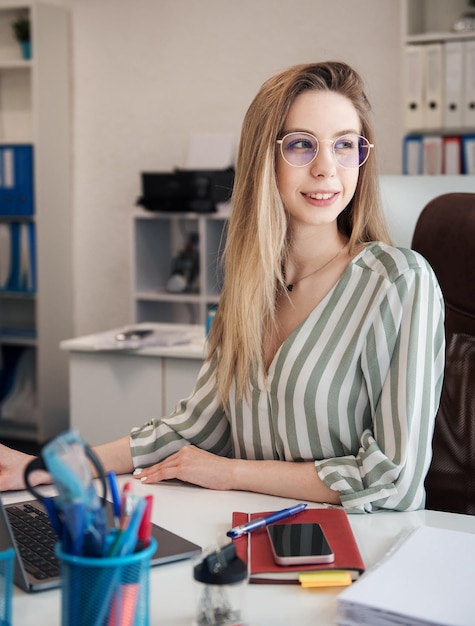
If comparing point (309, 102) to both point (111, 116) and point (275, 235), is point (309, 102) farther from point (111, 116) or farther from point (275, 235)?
point (111, 116)

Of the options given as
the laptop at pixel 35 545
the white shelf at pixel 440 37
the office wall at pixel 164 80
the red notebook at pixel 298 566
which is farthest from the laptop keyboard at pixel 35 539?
the office wall at pixel 164 80

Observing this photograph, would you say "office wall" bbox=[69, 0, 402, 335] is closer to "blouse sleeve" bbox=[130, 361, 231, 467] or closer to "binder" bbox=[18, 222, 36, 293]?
"binder" bbox=[18, 222, 36, 293]

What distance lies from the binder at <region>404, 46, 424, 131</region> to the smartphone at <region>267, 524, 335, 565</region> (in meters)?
2.98

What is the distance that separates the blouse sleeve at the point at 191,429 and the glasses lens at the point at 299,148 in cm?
40

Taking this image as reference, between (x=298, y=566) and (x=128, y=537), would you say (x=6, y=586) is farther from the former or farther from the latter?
(x=298, y=566)

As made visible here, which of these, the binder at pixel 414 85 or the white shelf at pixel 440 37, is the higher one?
the white shelf at pixel 440 37

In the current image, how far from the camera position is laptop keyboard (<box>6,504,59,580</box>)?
104cm

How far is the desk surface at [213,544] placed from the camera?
0.94m

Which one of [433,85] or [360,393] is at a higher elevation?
[433,85]

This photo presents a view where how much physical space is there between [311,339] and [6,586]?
0.71 metres

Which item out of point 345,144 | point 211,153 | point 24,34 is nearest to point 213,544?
point 345,144

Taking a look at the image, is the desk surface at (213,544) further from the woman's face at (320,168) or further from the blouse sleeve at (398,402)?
the woman's face at (320,168)

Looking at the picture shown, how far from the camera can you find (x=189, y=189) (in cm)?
414

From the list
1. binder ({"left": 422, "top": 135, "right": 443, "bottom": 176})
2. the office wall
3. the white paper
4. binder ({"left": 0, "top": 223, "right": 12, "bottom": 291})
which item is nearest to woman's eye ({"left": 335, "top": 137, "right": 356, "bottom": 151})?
binder ({"left": 422, "top": 135, "right": 443, "bottom": 176})
